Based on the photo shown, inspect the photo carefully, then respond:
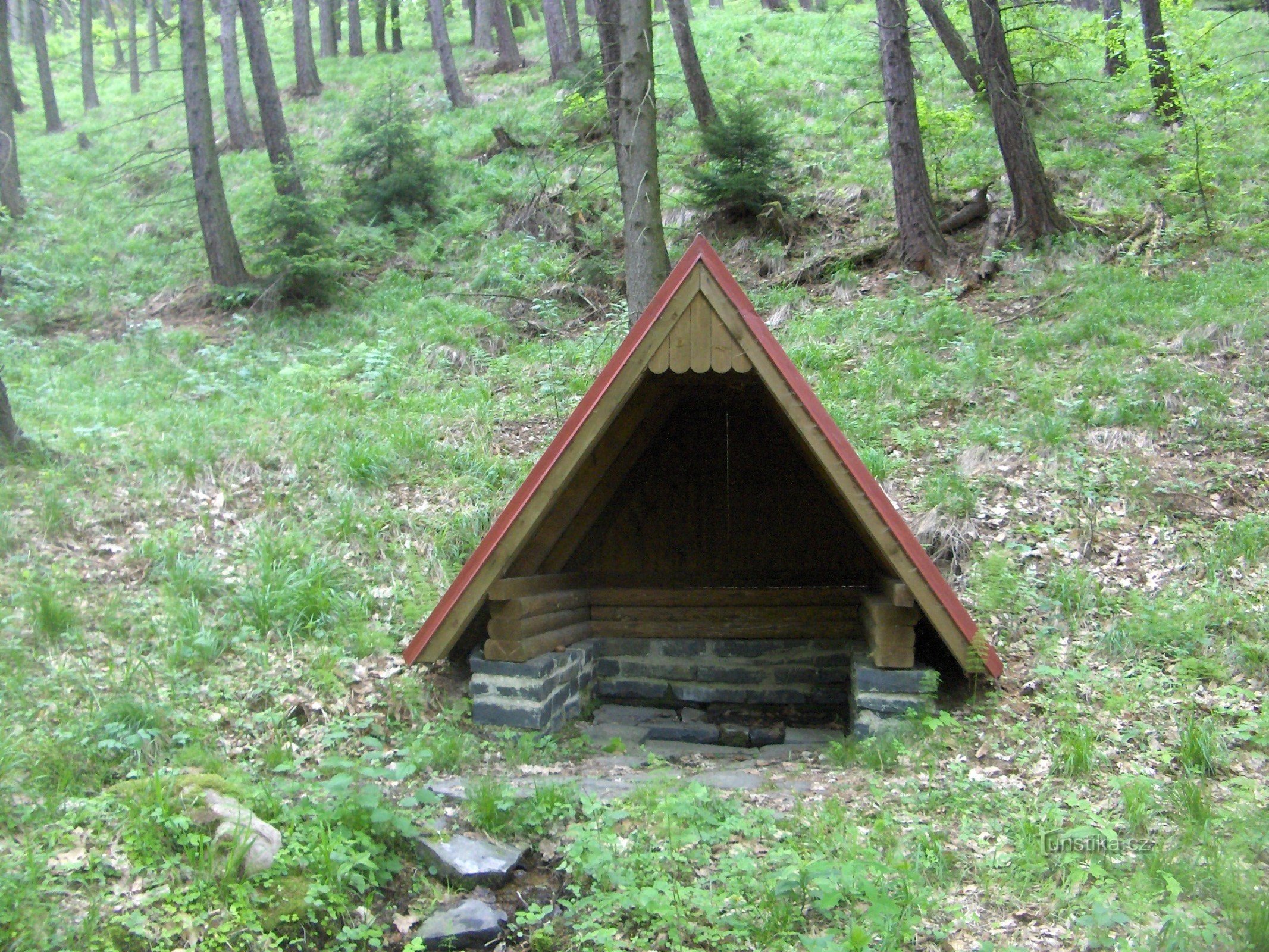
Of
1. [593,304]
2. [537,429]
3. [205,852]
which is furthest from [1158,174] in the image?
[205,852]

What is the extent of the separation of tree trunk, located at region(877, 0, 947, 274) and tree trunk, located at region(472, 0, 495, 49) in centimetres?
1961

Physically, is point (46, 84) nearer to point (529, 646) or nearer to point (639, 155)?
point (639, 155)

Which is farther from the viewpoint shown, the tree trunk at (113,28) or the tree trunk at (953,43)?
the tree trunk at (113,28)

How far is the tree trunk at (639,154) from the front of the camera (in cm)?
844

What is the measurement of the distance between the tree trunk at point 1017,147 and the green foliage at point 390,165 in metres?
8.35

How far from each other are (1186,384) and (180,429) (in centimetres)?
884

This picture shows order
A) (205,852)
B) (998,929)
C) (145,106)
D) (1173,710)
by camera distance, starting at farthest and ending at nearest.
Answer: (145,106), (1173,710), (205,852), (998,929)

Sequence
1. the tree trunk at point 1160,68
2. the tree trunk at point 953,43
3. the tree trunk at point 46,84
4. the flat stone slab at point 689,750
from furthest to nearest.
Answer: the tree trunk at point 46,84 → the tree trunk at point 1160,68 → the tree trunk at point 953,43 → the flat stone slab at point 689,750

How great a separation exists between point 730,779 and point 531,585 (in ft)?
5.69

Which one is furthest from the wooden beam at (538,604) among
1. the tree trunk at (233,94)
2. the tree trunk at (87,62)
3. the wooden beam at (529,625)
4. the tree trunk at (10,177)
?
the tree trunk at (87,62)

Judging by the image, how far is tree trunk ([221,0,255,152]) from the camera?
2066 centimetres

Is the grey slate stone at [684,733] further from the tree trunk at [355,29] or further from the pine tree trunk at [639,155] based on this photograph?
the tree trunk at [355,29]

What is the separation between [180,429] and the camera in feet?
28.3

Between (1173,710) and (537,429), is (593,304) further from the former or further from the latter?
(1173,710)
